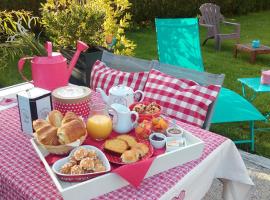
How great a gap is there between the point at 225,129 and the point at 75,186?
288cm

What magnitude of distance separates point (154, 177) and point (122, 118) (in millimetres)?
405

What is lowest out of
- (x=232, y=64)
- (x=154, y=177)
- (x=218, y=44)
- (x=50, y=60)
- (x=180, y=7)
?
(x=232, y=64)

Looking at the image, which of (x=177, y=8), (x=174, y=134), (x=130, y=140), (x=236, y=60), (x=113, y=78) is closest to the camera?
(x=130, y=140)

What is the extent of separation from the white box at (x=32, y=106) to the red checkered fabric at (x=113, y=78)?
866 mm

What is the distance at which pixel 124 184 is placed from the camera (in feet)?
4.78

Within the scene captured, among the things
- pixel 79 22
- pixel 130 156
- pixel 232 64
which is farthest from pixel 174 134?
pixel 232 64

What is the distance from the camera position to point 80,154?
151cm

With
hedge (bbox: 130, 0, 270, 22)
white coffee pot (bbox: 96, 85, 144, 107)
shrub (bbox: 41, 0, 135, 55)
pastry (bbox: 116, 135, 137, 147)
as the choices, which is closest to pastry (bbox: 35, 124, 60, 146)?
pastry (bbox: 116, 135, 137, 147)

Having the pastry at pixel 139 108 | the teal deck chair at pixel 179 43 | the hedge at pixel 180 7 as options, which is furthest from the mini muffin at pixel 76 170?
the hedge at pixel 180 7

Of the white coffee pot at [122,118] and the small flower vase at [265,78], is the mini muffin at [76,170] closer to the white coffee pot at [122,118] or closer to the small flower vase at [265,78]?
the white coffee pot at [122,118]

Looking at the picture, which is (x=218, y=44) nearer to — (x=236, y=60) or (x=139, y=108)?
(x=236, y=60)

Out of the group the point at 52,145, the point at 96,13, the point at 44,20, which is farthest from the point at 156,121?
the point at 44,20

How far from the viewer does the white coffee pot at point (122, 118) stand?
6.01 feet

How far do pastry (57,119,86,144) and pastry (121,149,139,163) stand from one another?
0.24 meters
